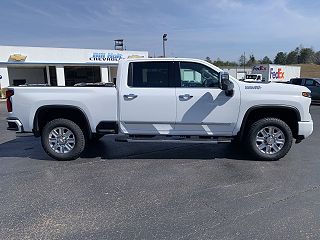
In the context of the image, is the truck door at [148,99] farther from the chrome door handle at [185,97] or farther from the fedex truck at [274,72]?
the fedex truck at [274,72]

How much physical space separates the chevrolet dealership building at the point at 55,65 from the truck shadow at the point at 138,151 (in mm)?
21744

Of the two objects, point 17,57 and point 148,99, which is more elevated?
point 17,57

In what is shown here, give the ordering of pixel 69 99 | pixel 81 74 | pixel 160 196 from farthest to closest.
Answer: pixel 81 74 → pixel 69 99 → pixel 160 196

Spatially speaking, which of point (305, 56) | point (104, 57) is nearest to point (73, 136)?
point (104, 57)

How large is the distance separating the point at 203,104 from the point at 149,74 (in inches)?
47.7

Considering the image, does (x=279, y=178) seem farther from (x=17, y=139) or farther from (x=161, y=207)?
(x=17, y=139)

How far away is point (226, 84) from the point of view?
5.49 m

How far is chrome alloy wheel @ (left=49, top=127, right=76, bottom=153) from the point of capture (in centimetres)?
601

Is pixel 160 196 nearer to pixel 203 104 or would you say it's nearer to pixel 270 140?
pixel 203 104

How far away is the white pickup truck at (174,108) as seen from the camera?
5680 mm

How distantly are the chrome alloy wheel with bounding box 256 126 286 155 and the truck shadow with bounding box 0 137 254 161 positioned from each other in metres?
0.40

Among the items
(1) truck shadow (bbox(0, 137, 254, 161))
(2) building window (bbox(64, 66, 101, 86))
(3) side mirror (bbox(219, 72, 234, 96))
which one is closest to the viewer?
(3) side mirror (bbox(219, 72, 234, 96))

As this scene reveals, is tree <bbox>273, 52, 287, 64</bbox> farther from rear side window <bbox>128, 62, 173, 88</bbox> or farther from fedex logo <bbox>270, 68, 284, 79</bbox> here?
rear side window <bbox>128, 62, 173, 88</bbox>

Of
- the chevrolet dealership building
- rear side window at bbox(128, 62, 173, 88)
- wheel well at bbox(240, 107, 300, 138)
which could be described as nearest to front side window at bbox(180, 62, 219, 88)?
rear side window at bbox(128, 62, 173, 88)
